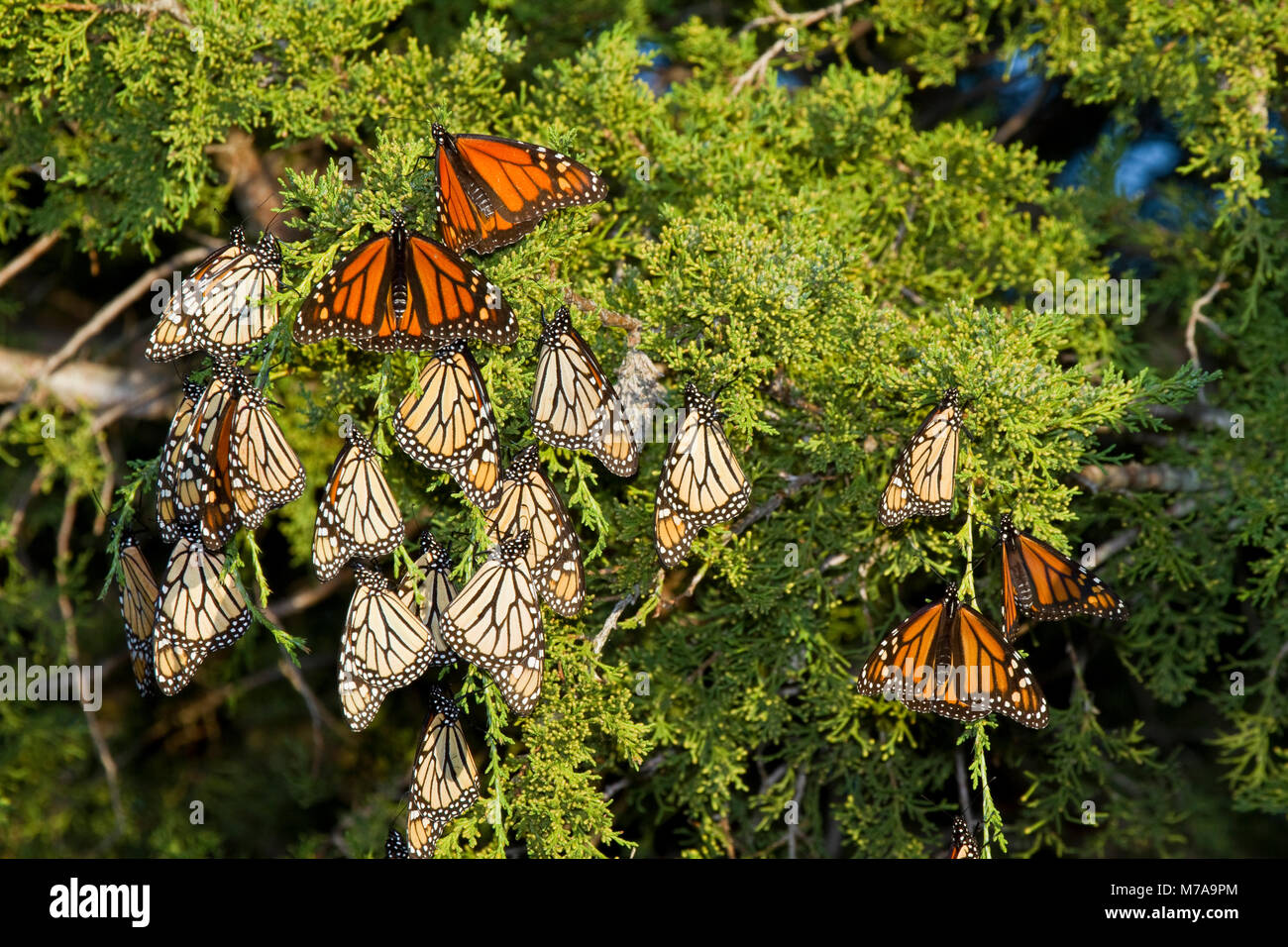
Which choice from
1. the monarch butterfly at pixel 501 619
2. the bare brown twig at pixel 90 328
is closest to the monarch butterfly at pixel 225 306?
the monarch butterfly at pixel 501 619

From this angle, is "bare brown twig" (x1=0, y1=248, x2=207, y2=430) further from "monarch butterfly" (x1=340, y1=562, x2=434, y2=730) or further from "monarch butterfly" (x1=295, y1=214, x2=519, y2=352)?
"monarch butterfly" (x1=340, y1=562, x2=434, y2=730)

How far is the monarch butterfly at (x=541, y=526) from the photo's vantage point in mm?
2568

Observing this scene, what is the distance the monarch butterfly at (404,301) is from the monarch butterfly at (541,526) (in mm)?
342

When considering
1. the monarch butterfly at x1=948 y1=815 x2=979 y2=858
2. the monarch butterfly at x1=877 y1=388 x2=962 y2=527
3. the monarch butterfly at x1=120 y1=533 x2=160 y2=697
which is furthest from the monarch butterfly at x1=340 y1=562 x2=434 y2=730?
the monarch butterfly at x1=948 y1=815 x2=979 y2=858

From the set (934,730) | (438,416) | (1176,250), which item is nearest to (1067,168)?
(1176,250)

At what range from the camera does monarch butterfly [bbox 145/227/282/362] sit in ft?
8.39

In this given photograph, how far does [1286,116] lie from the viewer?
13.4 feet

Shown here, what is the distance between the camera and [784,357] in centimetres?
284

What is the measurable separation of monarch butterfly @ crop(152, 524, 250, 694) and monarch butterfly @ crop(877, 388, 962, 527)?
1.65 metres

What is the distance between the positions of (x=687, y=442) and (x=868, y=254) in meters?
1.55

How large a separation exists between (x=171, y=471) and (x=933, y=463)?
1.78 metres

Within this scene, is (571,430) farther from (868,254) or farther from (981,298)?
(981,298)

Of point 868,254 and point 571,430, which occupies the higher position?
point 868,254

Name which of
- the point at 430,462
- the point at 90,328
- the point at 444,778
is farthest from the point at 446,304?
the point at 90,328
